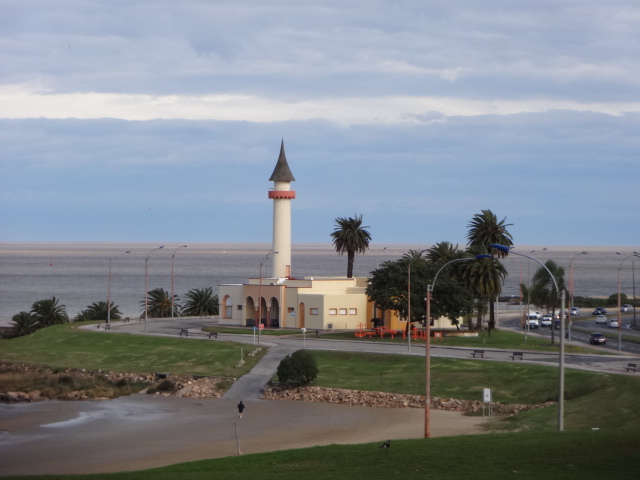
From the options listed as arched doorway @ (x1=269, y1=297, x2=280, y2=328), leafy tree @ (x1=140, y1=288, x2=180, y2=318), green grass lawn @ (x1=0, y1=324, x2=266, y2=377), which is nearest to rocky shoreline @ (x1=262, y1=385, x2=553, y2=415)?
green grass lawn @ (x1=0, y1=324, x2=266, y2=377)

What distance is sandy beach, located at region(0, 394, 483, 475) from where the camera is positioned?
40312mm

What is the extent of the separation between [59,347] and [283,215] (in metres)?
29.0

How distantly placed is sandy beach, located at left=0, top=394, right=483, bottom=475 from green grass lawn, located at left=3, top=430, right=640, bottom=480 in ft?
22.9

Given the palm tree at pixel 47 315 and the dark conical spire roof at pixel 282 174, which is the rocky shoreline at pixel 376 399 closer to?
the dark conical spire roof at pixel 282 174

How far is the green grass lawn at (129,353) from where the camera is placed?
66.9 metres

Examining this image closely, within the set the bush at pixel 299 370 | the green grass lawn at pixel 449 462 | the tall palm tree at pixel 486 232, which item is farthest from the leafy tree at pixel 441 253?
the green grass lawn at pixel 449 462

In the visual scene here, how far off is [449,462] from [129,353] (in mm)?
Answer: 46468

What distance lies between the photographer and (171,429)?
4778cm

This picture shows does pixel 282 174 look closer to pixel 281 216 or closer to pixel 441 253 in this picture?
pixel 281 216

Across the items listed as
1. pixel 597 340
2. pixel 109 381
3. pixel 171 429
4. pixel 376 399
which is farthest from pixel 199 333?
pixel 597 340

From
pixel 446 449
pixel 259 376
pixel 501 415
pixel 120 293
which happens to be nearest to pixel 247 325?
pixel 259 376

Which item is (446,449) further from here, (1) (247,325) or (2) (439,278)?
(1) (247,325)

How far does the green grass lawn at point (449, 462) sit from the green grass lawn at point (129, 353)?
31035mm

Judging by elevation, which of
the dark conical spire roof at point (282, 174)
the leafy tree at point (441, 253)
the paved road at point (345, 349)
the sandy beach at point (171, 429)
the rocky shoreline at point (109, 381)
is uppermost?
the dark conical spire roof at point (282, 174)
